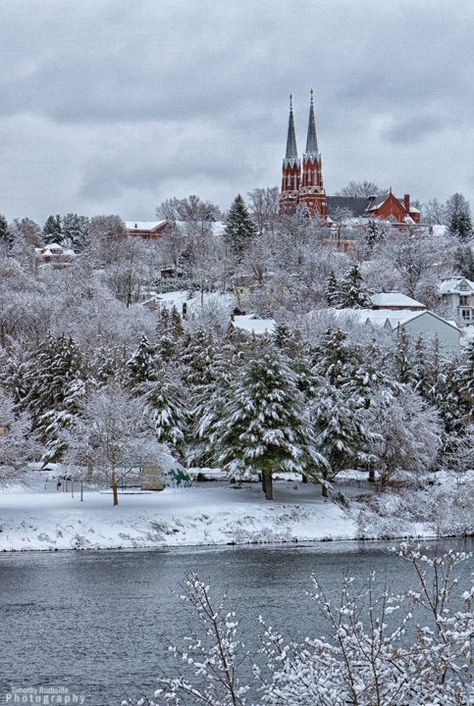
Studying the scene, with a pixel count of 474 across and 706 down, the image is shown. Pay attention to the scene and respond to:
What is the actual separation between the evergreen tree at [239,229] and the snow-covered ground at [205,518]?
253 feet

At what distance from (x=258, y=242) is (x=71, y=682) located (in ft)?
343

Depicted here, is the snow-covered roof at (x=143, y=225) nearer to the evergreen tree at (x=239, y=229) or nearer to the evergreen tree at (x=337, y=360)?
the evergreen tree at (x=239, y=229)

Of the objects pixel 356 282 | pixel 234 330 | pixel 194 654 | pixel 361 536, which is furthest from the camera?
pixel 356 282

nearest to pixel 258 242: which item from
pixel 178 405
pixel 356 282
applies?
pixel 356 282

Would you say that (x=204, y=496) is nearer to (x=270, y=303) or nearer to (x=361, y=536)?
(x=361, y=536)

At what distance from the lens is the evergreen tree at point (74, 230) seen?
16500 centimetres

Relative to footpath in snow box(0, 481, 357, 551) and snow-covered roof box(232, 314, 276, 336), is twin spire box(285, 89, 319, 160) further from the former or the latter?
footpath in snow box(0, 481, 357, 551)

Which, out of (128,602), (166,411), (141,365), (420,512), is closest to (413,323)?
(141,365)

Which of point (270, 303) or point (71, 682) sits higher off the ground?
point (270, 303)

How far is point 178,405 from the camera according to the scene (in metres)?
59.4

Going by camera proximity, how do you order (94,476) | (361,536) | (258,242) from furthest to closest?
(258,242), (94,476), (361,536)

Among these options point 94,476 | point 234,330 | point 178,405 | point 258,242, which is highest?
point 258,242

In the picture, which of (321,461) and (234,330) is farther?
(234,330)

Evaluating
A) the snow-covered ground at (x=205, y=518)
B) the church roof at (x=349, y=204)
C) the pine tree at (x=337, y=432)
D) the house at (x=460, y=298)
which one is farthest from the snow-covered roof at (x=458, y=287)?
the snow-covered ground at (x=205, y=518)
